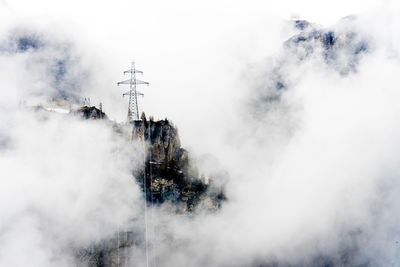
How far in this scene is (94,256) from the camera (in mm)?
152125

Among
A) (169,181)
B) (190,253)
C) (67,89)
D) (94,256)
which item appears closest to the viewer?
(94,256)

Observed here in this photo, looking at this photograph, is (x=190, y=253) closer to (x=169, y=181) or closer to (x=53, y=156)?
(x=169, y=181)

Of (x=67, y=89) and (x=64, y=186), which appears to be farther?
(x=67, y=89)

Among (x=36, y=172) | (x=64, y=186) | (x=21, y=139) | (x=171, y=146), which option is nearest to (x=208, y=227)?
(x=171, y=146)

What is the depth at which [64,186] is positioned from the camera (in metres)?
159

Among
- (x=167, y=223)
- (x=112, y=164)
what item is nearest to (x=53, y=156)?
(x=112, y=164)

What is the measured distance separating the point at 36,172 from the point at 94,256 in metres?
43.3

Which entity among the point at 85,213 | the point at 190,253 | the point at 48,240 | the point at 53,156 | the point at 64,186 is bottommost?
the point at 190,253

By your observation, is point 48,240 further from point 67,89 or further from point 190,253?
point 67,89

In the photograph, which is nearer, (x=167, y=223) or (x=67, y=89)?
(x=167, y=223)

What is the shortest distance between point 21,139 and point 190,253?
305ft

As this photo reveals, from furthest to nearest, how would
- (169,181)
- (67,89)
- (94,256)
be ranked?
(67,89), (169,181), (94,256)

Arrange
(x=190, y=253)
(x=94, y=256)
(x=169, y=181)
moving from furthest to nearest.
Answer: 1. (x=190, y=253)
2. (x=169, y=181)
3. (x=94, y=256)

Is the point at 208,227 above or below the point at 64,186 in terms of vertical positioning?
below
